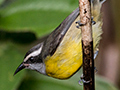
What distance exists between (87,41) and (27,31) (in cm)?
106

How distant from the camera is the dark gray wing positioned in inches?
66.0

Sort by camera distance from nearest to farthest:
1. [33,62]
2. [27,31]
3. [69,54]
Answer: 1. [69,54]
2. [33,62]
3. [27,31]

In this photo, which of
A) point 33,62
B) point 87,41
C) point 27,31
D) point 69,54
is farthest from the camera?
point 27,31

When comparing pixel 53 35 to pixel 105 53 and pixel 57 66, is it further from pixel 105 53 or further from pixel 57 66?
pixel 105 53

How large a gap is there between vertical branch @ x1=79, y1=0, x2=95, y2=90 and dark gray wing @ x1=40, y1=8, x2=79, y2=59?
0.32 m

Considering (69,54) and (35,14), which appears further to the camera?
(35,14)

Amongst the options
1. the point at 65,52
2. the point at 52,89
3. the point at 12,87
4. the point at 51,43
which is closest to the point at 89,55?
the point at 65,52

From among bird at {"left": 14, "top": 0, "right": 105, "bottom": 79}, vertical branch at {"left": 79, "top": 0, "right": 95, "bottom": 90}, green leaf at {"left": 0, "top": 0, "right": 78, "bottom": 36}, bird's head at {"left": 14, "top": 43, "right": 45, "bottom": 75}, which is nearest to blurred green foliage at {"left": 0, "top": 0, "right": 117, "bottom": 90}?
green leaf at {"left": 0, "top": 0, "right": 78, "bottom": 36}

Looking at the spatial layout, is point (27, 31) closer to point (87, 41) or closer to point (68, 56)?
point (68, 56)

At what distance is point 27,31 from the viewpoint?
2336 millimetres

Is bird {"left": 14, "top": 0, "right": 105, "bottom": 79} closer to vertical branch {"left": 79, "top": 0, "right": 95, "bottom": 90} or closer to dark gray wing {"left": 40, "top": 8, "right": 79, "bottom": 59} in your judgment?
dark gray wing {"left": 40, "top": 8, "right": 79, "bottom": 59}

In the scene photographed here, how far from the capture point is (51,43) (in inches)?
72.0

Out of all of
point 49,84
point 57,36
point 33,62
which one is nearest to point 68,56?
point 57,36

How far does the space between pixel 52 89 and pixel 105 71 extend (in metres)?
0.80
